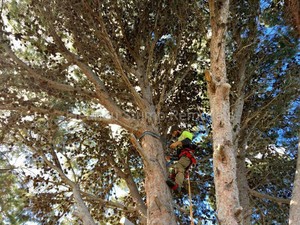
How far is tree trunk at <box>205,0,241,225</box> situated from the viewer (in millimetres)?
3191

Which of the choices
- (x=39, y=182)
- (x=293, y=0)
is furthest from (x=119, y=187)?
(x=293, y=0)

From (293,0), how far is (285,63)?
1650mm

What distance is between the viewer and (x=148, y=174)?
4.75m

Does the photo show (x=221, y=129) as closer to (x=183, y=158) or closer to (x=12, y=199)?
(x=183, y=158)

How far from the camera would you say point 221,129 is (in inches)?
145

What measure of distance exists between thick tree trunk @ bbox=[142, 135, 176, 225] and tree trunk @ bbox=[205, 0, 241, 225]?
117 centimetres

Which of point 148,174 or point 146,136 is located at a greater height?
point 146,136

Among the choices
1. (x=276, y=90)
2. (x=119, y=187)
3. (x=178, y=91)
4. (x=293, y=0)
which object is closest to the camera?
(x=293, y=0)

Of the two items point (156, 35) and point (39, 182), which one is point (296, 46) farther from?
point (39, 182)

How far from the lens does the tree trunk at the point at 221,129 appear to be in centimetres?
319

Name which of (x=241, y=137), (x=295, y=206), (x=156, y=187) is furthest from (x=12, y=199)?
(x=295, y=206)

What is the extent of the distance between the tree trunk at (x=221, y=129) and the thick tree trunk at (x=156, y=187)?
45.9 inches

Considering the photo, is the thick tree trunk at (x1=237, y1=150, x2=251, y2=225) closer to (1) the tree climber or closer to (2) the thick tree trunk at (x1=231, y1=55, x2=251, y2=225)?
(2) the thick tree trunk at (x1=231, y1=55, x2=251, y2=225)

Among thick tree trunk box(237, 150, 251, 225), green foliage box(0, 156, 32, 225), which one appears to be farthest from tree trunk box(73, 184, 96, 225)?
thick tree trunk box(237, 150, 251, 225)
